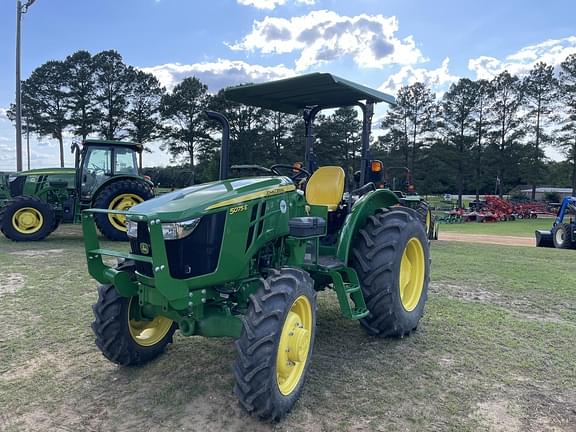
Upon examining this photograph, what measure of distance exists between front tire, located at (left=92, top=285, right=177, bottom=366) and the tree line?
75.0 feet

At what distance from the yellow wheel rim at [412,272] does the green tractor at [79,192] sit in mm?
6724

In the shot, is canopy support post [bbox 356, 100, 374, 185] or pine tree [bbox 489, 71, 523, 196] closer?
canopy support post [bbox 356, 100, 374, 185]

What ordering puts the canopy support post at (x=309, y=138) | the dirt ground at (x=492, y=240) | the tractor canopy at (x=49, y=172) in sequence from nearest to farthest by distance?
the canopy support post at (x=309, y=138)
the tractor canopy at (x=49, y=172)
the dirt ground at (x=492, y=240)

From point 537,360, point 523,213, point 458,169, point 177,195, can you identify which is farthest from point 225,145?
point 458,169

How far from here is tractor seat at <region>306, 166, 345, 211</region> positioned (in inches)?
182

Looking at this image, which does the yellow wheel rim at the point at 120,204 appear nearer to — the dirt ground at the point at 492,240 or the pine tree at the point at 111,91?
the dirt ground at the point at 492,240

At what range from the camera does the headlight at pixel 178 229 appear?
9.57 ft

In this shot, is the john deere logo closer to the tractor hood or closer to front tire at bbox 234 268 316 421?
the tractor hood

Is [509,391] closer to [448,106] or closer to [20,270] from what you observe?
[20,270]

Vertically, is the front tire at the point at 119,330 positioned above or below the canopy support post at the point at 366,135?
below

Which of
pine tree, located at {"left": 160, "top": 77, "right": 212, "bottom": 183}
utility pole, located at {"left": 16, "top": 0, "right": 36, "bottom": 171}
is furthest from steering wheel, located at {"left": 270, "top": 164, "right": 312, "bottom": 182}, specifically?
pine tree, located at {"left": 160, "top": 77, "right": 212, "bottom": 183}

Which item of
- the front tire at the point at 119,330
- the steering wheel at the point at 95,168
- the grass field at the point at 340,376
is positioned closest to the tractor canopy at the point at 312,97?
the grass field at the point at 340,376

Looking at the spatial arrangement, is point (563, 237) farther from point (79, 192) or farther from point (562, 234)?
point (79, 192)

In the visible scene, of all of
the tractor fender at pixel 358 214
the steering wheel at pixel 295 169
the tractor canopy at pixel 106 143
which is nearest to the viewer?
the tractor fender at pixel 358 214
